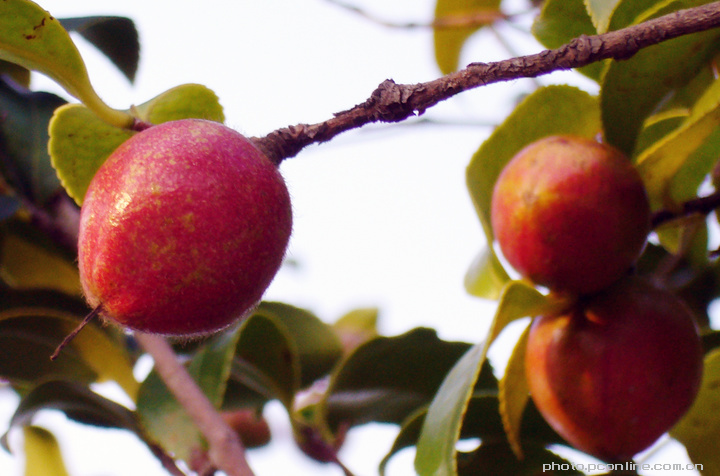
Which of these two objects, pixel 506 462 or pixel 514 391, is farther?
pixel 506 462

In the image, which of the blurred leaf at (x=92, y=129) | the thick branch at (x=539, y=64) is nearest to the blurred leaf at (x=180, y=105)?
the blurred leaf at (x=92, y=129)

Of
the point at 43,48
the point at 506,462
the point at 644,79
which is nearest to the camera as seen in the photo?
the point at 43,48

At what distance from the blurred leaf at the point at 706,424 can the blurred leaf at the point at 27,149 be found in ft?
3.89

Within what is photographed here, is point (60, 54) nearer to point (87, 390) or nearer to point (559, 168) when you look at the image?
point (559, 168)

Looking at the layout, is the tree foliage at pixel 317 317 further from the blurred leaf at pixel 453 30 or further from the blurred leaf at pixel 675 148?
the blurred leaf at pixel 453 30

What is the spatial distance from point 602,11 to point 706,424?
0.69 metres

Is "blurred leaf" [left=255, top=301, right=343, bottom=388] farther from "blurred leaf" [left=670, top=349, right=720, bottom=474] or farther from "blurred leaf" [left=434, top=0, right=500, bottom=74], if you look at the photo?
"blurred leaf" [left=434, top=0, right=500, bottom=74]

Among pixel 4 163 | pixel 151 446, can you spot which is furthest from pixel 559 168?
pixel 4 163

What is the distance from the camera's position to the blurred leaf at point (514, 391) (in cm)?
100

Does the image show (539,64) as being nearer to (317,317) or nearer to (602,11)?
(602,11)

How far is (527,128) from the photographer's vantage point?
1.11 m

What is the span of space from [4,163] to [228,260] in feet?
2.82

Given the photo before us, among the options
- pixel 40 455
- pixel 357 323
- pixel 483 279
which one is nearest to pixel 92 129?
pixel 483 279

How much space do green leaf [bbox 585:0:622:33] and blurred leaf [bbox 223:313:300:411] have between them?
0.74 metres
